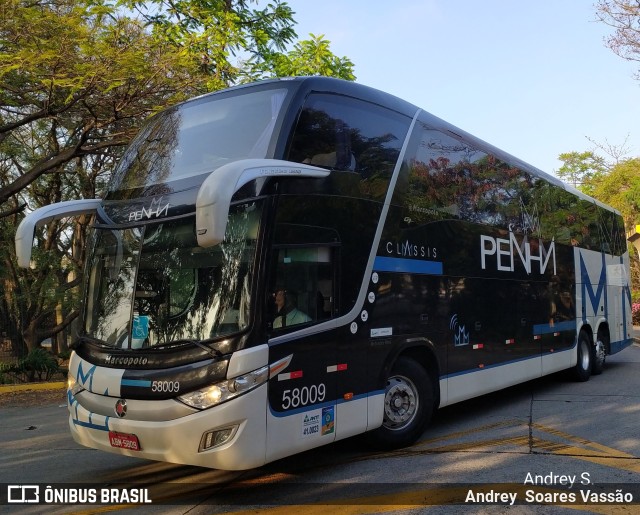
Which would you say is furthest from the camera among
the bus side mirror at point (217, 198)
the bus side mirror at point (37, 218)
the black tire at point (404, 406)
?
the black tire at point (404, 406)

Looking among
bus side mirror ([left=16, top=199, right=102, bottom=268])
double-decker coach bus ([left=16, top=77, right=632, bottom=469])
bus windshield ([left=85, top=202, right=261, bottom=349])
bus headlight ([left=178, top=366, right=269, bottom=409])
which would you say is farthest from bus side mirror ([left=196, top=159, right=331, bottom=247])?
bus side mirror ([left=16, top=199, right=102, bottom=268])

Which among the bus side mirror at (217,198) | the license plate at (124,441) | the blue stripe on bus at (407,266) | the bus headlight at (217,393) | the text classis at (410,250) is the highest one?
the bus side mirror at (217,198)

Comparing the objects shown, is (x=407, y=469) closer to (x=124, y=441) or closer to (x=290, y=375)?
(x=290, y=375)

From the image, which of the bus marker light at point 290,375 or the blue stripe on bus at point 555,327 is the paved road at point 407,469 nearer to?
the bus marker light at point 290,375

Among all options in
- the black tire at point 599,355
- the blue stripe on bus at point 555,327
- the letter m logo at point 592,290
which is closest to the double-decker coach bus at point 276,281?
the blue stripe on bus at point 555,327

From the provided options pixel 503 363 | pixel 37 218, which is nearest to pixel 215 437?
pixel 37 218

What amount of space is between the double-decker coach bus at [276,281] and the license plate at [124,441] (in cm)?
2

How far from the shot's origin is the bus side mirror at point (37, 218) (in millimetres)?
5570

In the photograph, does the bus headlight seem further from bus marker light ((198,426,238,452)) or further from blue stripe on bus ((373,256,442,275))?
blue stripe on bus ((373,256,442,275))

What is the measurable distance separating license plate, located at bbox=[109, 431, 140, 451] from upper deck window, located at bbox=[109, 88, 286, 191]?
93.9 inches

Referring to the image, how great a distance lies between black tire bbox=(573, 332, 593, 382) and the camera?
1139 cm

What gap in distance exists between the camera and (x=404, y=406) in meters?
6.68

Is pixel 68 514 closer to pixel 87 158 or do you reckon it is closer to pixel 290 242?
pixel 290 242

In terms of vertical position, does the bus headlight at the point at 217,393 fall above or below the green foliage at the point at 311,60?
below
